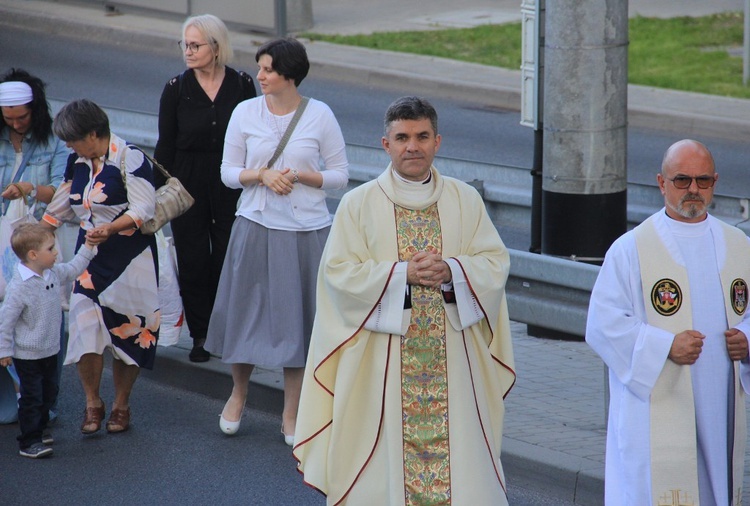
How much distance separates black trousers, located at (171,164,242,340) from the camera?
8.04m

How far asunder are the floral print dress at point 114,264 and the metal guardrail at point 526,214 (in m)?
1.93

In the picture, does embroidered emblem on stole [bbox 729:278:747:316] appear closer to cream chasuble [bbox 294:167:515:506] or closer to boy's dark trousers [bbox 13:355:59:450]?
cream chasuble [bbox 294:167:515:506]

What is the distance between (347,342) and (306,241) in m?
1.72

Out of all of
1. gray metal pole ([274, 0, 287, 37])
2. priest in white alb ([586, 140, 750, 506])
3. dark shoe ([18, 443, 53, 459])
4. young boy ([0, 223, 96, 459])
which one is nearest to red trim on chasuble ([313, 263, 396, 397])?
priest in white alb ([586, 140, 750, 506])

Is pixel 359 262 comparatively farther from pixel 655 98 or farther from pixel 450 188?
pixel 655 98

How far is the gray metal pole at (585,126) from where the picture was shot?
25.1 ft

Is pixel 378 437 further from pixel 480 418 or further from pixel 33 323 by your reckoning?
pixel 33 323

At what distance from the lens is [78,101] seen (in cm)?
706

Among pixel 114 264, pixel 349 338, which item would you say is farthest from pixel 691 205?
pixel 114 264

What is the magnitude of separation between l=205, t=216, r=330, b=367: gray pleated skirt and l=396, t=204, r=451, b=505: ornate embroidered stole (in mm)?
1714

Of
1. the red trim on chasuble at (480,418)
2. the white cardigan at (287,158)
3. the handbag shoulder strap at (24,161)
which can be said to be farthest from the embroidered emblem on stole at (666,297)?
the handbag shoulder strap at (24,161)

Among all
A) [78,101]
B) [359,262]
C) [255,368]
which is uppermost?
[78,101]

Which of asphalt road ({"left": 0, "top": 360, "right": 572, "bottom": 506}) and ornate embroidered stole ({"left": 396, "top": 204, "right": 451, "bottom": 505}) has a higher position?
ornate embroidered stole ({"left": 396, "top": 204, "right": 451, "bottom": 505})

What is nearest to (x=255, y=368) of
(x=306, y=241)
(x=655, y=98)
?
(x=306, y=241)
